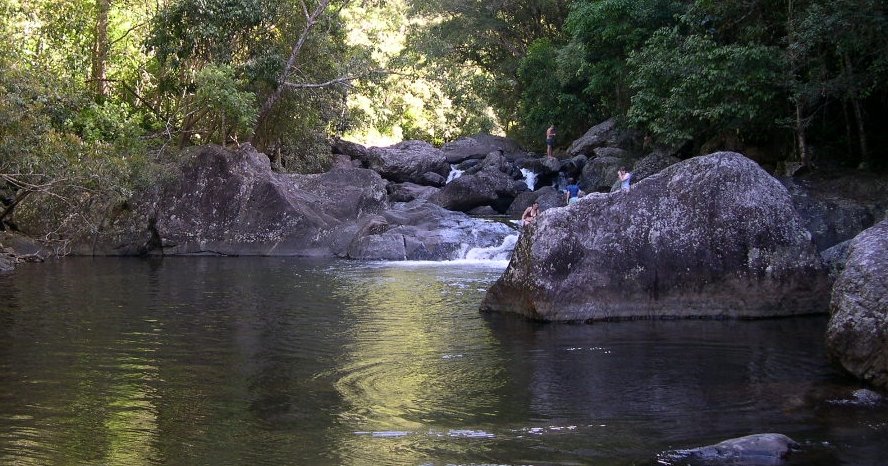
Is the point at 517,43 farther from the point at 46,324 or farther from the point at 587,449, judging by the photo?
the point at 587,449

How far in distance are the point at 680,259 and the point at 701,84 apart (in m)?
10.3

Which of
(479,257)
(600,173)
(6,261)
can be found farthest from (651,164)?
(6,261)

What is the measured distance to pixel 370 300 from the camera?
1666 cm

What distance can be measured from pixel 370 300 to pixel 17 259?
35.9ft

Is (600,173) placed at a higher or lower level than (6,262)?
higher

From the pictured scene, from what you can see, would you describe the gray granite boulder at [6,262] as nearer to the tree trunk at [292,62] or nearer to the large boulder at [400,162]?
the tree trunk at [292,62]

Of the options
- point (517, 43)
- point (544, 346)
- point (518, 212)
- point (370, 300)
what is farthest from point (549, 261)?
point (517, 43)

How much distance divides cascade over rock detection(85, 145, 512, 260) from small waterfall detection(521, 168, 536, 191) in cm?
1083

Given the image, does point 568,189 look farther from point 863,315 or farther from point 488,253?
point 863,315

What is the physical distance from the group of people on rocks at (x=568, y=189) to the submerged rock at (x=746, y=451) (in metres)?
7.57

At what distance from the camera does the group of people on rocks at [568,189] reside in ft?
60.8

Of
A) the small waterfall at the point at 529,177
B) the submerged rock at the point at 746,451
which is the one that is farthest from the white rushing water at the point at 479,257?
the submerged rock at the point at 746,451

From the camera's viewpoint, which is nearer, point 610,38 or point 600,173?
point 610,38

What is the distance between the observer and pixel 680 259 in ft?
47.2
